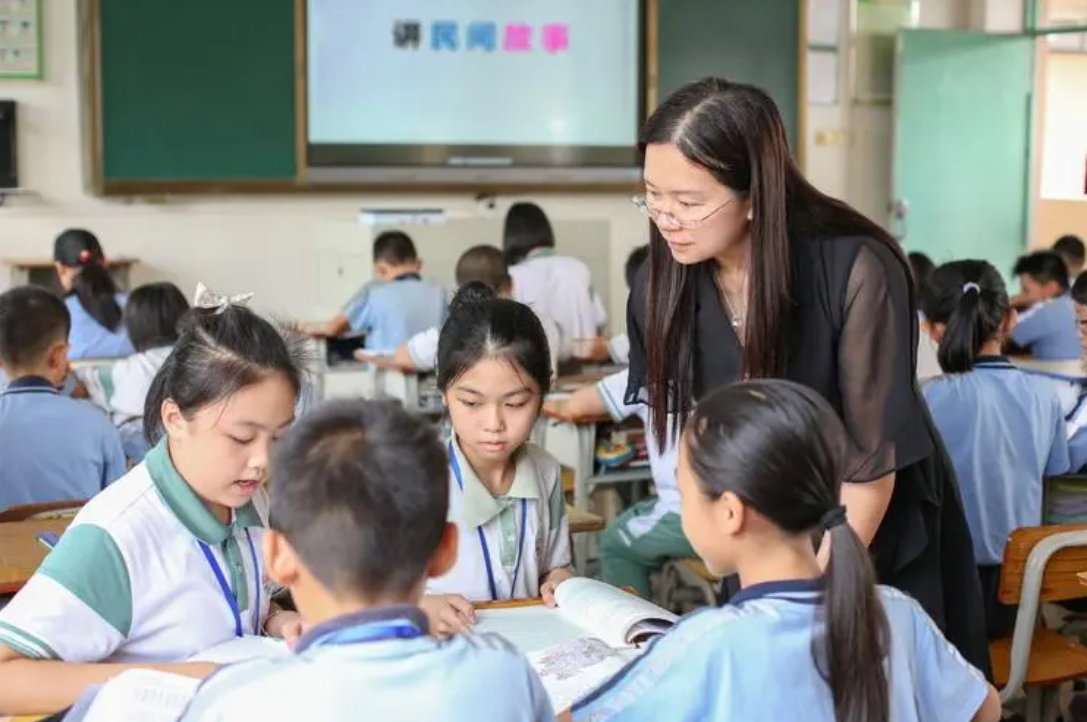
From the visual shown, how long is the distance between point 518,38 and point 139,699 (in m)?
6.27

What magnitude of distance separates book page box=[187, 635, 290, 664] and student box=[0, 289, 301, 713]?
0.7 inches

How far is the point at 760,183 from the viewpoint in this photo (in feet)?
5.97

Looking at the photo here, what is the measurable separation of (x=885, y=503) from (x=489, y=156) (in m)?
5.68

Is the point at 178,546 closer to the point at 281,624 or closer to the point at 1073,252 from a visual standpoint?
the point at 281,624

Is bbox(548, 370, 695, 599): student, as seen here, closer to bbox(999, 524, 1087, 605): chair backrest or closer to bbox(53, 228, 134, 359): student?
bbox(999, 524, 1087, 605): chair backrest

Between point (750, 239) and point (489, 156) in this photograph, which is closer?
point (750, 239)

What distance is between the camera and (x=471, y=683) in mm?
1148

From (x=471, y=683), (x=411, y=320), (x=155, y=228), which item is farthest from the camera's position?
(x=155, y=228)

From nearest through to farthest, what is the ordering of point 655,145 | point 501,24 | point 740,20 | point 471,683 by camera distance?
point 471,683 → point 655,145 → point 501,24 → point 740,20

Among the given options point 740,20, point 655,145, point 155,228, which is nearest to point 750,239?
point 655,145

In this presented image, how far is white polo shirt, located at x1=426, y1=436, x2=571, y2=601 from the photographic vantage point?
7.13ft

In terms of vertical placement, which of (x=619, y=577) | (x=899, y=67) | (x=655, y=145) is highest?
(x=899, y=67)

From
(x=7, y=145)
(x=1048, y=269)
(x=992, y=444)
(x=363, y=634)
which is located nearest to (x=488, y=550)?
(x=363, y=634)

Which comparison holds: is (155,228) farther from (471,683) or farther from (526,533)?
(471,683)
